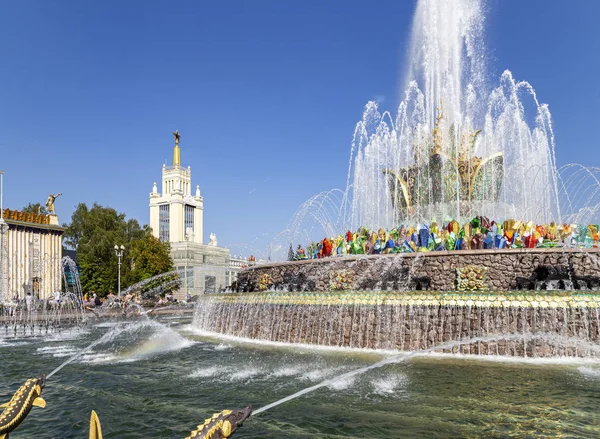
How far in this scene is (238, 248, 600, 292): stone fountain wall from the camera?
13.6 meters

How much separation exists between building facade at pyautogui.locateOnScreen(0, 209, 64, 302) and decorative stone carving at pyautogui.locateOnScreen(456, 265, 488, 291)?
122 ft

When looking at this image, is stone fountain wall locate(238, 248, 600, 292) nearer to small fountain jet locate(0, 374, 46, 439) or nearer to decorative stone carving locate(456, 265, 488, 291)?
decorative stone carving locate(456, 265, 488, 291)

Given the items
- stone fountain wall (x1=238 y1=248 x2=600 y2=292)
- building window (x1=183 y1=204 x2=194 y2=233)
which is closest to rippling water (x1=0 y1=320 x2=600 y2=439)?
stone fountain wall (x1=238 y1=248 x2=600 y2=292)

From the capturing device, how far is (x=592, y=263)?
13.5m

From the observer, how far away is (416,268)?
15.2 meters

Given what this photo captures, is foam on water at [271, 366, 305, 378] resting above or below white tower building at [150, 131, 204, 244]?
below

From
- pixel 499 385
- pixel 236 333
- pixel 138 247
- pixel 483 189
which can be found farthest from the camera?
pixel 138 247

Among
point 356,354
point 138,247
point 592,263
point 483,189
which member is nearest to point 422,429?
point 356,354

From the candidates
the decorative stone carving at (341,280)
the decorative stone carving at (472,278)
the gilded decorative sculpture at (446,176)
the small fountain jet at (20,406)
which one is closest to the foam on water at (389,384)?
the small fountain jet at (20,406)

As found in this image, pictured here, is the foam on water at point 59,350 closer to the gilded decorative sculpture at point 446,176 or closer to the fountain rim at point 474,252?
the fountain rim at point 474,252

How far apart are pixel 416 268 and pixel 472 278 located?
1.66m

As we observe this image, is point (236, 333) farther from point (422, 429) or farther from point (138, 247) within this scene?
point (138, 247)

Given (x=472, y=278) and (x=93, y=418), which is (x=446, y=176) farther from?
(x=93, y=418)

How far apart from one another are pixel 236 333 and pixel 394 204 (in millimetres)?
10530
